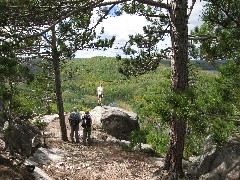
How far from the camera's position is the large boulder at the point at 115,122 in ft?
72.6

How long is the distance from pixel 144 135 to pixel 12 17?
9.16 meters

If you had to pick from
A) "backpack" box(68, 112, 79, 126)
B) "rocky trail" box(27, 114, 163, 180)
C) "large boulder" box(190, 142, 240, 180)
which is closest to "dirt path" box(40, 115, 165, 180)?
"rocky trail" box(27, 114, 163, 180)

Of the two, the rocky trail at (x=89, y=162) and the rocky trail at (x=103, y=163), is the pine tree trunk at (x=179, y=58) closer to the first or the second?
the rocky trail at (x=103, y=163)

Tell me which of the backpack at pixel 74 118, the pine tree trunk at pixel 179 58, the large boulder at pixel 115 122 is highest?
the pine tree trunk at pixel 179 58

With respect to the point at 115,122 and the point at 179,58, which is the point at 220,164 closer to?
the point at 179,58

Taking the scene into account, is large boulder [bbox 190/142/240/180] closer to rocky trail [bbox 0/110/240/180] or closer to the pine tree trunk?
rocky trail [bbox 0/110/240/180]

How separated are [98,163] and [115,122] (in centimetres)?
926

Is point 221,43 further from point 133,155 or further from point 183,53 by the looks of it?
point 133,155

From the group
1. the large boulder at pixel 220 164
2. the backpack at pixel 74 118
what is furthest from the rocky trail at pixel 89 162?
the large boulder at pixel 220 164

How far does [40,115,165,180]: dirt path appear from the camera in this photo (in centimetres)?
1185

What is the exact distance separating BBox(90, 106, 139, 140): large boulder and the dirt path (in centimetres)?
485

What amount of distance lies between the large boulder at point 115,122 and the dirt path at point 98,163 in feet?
15.9

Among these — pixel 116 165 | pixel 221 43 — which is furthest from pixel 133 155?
pixel 221 43

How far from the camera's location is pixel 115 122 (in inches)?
882
